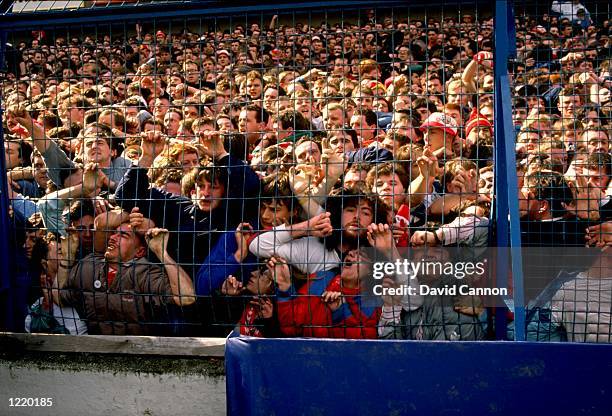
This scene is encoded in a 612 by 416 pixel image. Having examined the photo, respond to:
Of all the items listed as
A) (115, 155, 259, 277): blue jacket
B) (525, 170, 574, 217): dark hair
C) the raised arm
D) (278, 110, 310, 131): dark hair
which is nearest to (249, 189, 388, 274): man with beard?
(115, 155, 259, 277): blue jacket

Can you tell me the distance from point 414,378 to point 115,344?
5.11ft

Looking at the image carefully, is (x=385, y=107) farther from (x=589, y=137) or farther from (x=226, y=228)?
(x=226, y=228)

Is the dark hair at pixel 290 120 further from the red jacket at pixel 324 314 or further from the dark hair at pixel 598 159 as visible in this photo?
the dark hair at pixel 598 159

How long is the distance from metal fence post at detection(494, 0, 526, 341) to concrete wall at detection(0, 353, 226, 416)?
1.43m

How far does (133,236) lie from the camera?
13.1 ft

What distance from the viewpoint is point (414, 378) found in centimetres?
311

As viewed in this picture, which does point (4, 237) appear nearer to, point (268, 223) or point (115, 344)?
point (115, 344)

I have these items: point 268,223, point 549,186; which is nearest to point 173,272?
point 268,223

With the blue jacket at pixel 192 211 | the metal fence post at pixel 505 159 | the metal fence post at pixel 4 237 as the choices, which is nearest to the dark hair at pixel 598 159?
the metal fence post at pixel 505 159

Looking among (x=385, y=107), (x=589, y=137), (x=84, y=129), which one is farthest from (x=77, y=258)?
(x=589, y=137)

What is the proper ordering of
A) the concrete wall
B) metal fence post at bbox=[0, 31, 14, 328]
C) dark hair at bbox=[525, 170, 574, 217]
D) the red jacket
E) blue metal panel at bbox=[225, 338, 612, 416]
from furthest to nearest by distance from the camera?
dark hair at bbox=[525, 170, 574, 217], metal fence post at bbox=[0, 31, 14, 328], the red jacket, the concrete wall, blue metal panel at bbox=[225, 338, 612, 416]

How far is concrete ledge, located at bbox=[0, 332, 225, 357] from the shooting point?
12.3 ft

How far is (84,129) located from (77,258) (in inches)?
29.4

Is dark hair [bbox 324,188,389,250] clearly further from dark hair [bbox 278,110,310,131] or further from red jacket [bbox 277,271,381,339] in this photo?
dark hair [bbox 278,110,310,131]
